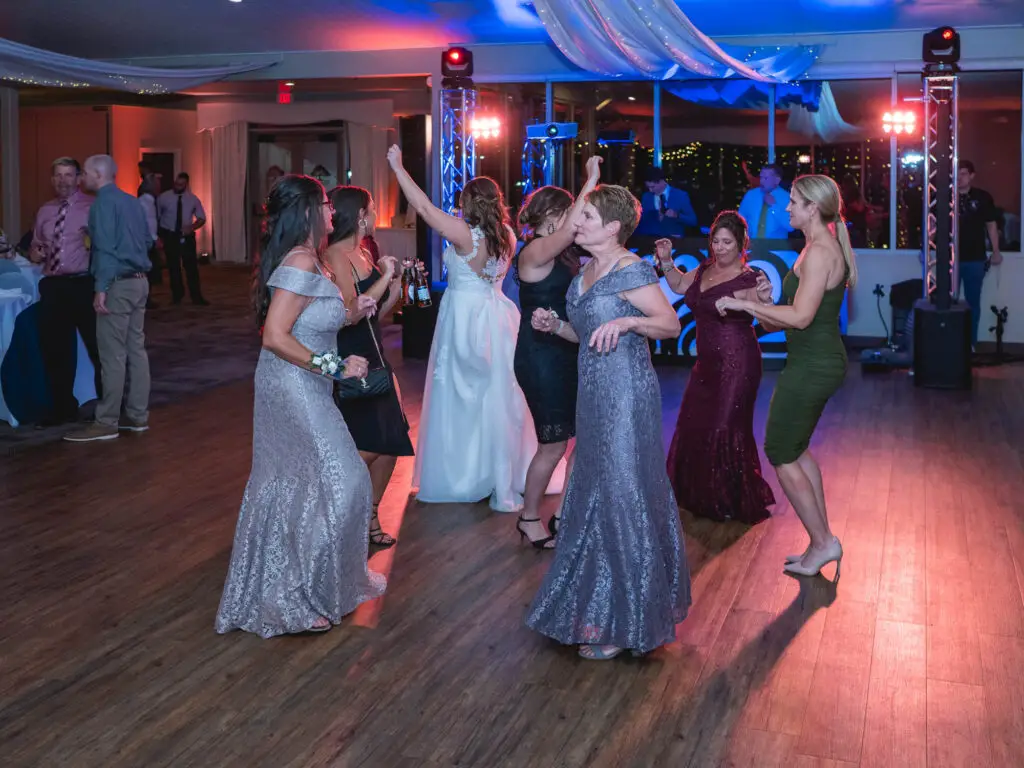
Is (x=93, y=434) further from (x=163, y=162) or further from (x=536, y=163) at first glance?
(x=163, y=162)

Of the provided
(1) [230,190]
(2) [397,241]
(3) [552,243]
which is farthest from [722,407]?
(1) [230,190]

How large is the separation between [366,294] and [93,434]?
343 centimetres

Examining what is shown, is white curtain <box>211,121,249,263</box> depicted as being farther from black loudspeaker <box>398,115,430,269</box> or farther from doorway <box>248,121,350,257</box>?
black loudspeaker <box>398,115,430,269</box>

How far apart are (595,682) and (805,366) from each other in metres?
1.60

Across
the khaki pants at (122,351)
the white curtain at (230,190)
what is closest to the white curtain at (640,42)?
the khaki pants at (122,351)

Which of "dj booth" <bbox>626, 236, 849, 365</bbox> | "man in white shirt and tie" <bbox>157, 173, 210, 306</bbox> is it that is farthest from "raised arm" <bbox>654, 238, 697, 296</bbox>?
"man in white shirt and tie" <bbox>157, 173, 210, 306</bbox>

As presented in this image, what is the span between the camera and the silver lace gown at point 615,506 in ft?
12.6

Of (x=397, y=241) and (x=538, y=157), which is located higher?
(x=538, y=157)

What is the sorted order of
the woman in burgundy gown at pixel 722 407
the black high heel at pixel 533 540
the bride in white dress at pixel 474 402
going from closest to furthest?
the black high heel at pixel 533 540 → the woman in burgundy gown at pixel 722 407 → the bride in white dress at pixel 474 402

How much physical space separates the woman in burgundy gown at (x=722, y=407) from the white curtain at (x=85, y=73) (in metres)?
5.60

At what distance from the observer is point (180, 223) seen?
15.2 metres

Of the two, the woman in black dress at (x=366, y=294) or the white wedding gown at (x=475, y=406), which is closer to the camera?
the woman in black dress at (x=366, y=294)

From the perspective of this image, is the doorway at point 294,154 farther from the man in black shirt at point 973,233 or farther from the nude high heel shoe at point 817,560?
the nude high heel shoe at point 817,560

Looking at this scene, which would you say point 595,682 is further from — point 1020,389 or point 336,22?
point 336,22
